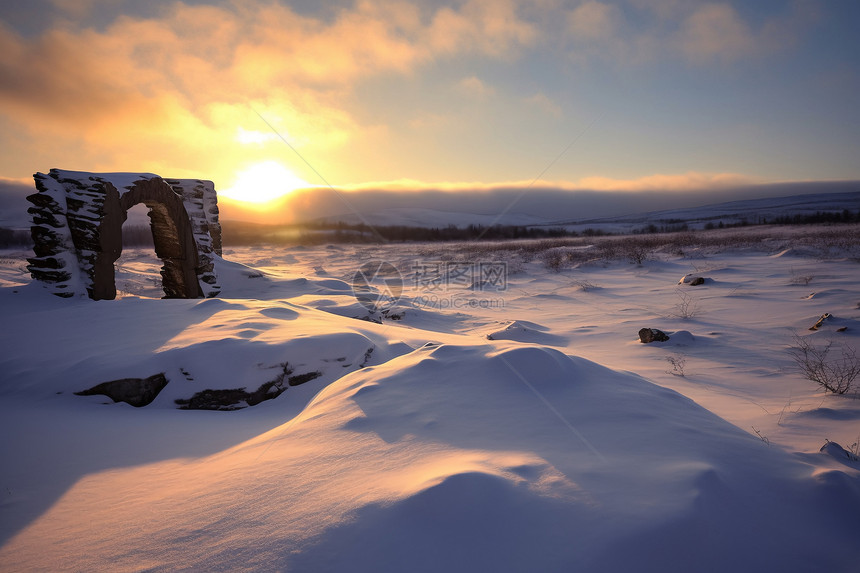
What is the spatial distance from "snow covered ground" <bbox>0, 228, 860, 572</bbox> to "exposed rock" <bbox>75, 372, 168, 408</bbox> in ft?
0.28

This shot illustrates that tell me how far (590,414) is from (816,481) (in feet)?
3.40

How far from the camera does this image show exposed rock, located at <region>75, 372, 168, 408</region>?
13.0ft

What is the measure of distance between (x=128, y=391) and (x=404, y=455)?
358cm

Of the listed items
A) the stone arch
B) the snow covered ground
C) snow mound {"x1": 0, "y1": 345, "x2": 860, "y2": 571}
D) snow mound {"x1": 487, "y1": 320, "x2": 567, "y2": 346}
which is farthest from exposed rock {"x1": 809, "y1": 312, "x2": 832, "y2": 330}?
the stone arch

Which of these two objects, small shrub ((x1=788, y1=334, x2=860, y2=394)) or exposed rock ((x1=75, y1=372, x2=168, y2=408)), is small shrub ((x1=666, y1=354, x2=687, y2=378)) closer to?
small shrub ((x1=788, y1=334, x2=860, y2=394))

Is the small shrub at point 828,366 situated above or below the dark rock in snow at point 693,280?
below

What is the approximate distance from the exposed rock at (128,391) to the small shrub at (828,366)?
7421 millimetres

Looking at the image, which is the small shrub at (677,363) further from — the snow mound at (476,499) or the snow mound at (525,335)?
the snow mound at (476,499)

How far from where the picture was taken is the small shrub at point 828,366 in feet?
14.2

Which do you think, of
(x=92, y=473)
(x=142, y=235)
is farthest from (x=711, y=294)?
(x=142, y=235)

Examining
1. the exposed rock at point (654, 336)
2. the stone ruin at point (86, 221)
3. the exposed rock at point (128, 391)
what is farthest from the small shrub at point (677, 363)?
the stone ruin at point (86, 221)

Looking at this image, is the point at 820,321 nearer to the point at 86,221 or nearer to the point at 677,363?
the point at 677,363

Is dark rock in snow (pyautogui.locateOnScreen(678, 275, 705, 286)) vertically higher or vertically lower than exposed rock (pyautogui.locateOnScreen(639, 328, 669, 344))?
higher

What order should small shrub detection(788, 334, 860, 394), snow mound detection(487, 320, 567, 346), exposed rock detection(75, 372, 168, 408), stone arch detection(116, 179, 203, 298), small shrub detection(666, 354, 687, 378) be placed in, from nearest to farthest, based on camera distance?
exposed rock detection(75, 372, 168, 408) < small shrub detection(788, 334, 860, 394) < small shrub detection(666, 354, 687, 378) < snow mound detection(487, 320, 567, 346) < stone arch detection(116, 179, 203, 298)
